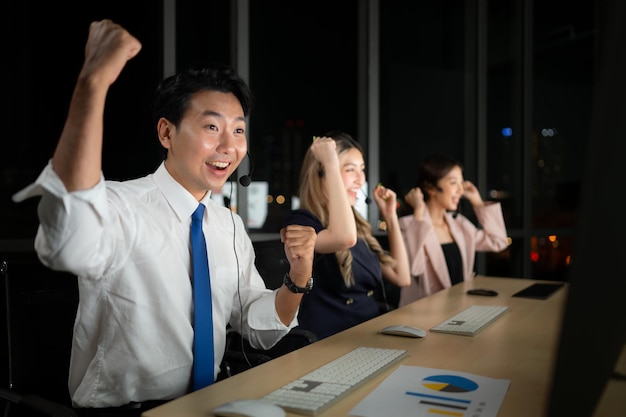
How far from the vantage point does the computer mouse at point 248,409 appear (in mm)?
971

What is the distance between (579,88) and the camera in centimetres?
562

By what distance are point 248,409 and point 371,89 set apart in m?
3.04

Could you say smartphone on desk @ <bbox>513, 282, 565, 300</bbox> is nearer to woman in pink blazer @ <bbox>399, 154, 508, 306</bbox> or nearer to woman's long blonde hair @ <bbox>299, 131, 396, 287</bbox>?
woman in pink blazer @ <bbox>399, 154, 508, 306</bbox>

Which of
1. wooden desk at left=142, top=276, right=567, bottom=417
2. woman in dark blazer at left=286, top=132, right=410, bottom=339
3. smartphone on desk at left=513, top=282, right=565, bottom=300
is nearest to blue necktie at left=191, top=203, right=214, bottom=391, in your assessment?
wooden desk at left=142, top=276, right=567, bottom=417

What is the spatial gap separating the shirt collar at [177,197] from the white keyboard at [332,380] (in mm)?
545

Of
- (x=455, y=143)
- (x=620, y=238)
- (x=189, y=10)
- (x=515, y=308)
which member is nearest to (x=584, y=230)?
(x=620, y=238)

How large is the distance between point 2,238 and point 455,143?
3577mm

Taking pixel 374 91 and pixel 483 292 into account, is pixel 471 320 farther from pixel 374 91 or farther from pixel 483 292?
pixel 374 91

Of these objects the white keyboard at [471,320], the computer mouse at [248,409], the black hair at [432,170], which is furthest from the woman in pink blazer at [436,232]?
the computer mouse at [248,409]

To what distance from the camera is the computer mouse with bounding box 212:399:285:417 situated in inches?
38.2

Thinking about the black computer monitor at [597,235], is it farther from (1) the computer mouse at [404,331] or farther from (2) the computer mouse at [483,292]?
(2) the computer mouse at [483,292]

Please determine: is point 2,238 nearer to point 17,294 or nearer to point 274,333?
point 17,294

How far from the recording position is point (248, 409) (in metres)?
0.98

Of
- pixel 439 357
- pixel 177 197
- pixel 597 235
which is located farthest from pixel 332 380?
pixel 597 235
